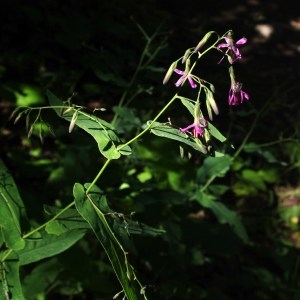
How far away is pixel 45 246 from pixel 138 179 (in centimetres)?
115

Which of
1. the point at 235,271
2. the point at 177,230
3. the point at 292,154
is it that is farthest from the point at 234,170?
the point at 177,230

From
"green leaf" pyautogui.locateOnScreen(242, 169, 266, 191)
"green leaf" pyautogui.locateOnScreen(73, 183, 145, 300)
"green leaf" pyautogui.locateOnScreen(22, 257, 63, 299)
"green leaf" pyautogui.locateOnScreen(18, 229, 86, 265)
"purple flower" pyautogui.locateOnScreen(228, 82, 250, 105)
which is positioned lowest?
"green leaf" pyautogui.locateOnScreen(242, 169, 266, 191)

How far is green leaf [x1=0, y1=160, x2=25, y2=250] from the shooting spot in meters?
1.93

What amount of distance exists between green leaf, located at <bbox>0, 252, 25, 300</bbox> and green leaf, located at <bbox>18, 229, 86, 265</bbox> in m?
0.08

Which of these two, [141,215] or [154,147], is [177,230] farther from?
[154,147]

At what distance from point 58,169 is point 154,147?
Answer: 0.65 m

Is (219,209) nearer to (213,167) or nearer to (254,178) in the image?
(213,167)

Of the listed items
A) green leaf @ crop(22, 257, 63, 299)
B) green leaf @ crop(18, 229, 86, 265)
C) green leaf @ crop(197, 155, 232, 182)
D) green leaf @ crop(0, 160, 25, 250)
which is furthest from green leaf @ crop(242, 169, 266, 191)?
green leaf @ crop(0, 160, 25, 250)

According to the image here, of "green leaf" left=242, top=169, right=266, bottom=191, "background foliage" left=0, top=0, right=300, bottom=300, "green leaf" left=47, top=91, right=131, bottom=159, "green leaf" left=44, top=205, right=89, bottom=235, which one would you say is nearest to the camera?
"green leaf" left=47, top=91, right=131, bottom=159

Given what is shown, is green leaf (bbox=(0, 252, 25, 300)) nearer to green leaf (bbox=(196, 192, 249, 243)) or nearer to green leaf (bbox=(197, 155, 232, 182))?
green leaf (bbox=(196, 192, 249, 243))

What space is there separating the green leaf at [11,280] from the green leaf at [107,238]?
1.26ft

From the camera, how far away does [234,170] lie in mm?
4418

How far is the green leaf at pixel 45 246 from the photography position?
2.06 meters

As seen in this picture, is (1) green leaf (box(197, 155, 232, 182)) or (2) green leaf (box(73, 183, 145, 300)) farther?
(1) green leaf (box(197, 155, 232, 182))
